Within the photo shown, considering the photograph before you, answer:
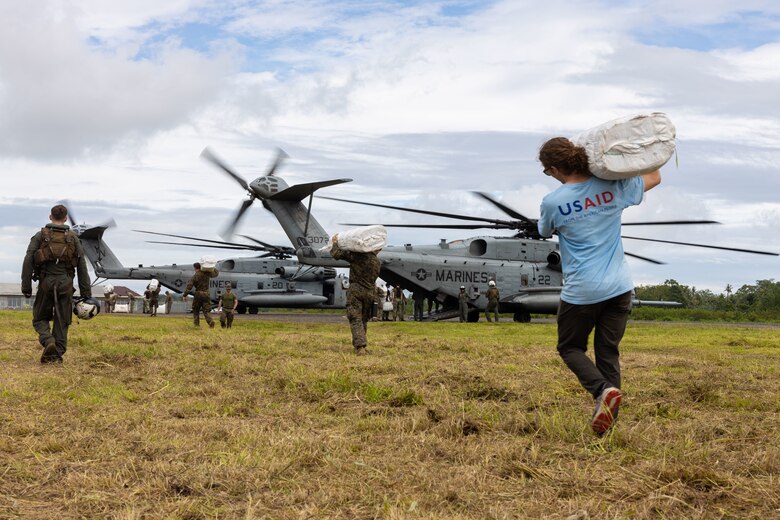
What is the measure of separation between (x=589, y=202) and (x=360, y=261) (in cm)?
750

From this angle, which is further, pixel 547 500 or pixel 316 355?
pixel 316 355

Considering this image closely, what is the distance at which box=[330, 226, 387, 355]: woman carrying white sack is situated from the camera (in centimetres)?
1197

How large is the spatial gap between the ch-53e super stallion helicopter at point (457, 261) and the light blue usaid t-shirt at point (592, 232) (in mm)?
22887

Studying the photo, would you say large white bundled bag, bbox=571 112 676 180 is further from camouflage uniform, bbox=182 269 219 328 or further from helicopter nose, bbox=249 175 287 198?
helicopter nose, bbox=249 175 287 198

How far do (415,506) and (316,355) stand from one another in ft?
23.6

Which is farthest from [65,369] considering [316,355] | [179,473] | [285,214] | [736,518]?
[285,214]

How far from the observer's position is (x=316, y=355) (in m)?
10.4

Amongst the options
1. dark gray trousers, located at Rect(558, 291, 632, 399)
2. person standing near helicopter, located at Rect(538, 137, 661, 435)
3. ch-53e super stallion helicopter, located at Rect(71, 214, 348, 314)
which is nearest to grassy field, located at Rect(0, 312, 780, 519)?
dark gray trousers, located at Rect(558, 291, 632, 399)

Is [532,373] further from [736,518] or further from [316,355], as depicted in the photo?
[736,518]

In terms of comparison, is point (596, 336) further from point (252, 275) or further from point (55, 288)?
point (252, 275)

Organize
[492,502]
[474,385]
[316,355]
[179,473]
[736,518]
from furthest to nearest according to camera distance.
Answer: [316,355] → [474,385] → [179,473] → [492,502] → [736,518]

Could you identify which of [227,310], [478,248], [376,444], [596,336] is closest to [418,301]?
[478,248]

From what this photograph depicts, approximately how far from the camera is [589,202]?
493 cm

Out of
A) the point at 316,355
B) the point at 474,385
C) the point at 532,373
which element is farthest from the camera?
the point at 316,355
